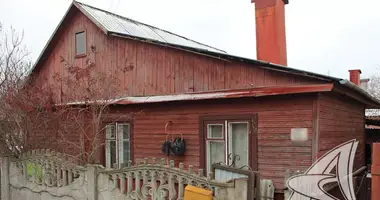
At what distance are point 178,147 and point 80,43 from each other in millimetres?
5070

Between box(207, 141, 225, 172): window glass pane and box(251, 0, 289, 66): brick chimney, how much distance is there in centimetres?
295

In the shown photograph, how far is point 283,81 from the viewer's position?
6211 millimetres

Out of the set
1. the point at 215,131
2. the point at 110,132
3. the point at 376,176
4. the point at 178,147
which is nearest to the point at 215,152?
the point at 215,131

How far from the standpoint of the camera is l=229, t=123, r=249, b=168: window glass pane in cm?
682

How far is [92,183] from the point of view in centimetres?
547

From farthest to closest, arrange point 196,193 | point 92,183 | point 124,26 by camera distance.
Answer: point 124,26, point 92,183, point 196,193

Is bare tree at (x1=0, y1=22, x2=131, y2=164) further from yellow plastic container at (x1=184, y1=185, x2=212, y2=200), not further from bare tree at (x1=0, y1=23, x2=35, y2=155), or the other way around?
yellow plastic container at (x1=184, y1=185, x2=212, y2=200)

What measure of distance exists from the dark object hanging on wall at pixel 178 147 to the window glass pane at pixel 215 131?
64 cm

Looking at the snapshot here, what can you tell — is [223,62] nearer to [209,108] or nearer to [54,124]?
[209,108]

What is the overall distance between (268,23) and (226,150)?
3963 millimetres

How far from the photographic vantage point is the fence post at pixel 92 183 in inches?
215

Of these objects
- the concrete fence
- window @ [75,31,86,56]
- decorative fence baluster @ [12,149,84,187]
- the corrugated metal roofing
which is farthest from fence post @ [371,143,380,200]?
window @ [75,31,86,56]

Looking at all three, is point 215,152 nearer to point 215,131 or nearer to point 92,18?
point 215,131

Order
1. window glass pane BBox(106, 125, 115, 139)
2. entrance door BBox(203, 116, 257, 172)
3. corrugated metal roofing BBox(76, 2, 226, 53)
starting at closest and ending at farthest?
entrance door BBox(203, 116, 257, 172), window glass pane BBox(106, 125, 115, 139), corrugated metal roofing BBox(76, 2, 226, 53)
